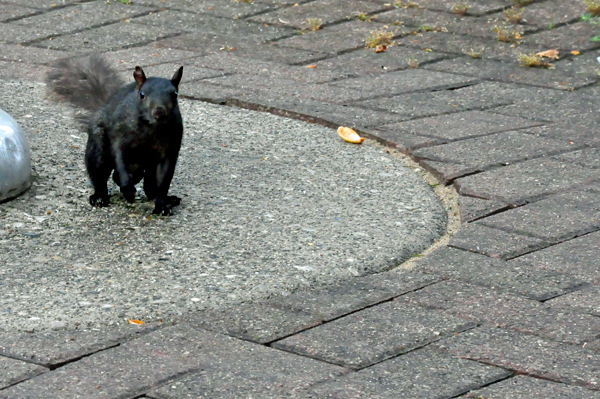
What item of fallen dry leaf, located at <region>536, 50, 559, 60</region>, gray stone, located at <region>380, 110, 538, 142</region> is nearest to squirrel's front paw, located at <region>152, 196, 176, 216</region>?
gray stone, located at <region>380, 110, 538, 142</region>

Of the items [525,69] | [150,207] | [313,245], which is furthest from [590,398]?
[525,69]

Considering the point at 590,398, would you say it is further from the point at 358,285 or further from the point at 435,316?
the point at 358,285

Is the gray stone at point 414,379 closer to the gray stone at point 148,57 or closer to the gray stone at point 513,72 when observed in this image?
the gray stone at point 513,72

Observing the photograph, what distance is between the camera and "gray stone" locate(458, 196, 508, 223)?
4.79m

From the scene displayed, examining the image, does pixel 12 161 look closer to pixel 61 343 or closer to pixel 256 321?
pixel 61 343

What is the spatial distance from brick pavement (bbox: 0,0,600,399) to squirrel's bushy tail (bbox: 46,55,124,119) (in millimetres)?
1598

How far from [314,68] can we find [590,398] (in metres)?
4.74

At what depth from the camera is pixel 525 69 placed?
743cm

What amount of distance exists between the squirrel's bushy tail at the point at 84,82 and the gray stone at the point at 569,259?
219 centimetres

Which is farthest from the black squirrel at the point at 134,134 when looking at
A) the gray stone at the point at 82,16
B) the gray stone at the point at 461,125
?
the gray stone at the point at 82,16

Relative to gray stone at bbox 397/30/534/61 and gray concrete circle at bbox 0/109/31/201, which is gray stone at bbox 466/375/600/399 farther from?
gray stone at bbox 397/30/534/61

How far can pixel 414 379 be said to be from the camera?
322 centimetres

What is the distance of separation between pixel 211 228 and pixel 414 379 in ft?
5.26

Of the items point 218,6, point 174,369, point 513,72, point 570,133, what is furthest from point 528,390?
point 218,6
